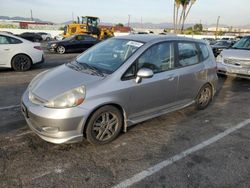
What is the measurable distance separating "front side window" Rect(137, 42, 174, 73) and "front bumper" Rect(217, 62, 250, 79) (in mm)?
4501

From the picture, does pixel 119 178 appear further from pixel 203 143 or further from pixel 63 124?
pixel 203 143

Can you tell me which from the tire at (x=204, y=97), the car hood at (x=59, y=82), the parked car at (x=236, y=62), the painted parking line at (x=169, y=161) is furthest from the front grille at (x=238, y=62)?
the car hood at (x=59, y=82)

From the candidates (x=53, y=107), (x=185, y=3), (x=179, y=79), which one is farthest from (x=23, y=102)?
(x=185, y=3)

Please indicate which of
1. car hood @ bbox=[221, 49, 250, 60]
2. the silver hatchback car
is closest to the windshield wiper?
the silver hatchback car

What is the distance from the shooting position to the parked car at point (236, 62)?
26.1ft

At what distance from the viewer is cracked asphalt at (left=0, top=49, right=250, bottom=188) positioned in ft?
9.71

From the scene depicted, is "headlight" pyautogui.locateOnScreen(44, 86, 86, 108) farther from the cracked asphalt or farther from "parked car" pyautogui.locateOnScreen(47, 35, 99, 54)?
"parked car" pyautogui.locateOnScreen(47, 35, 99, 54)

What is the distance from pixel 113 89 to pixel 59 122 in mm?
887

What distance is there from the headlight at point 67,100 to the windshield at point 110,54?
0.67 meters

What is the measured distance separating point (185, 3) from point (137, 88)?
184ft

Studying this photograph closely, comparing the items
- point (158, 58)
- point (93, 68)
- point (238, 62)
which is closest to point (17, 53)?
point (93, 68)

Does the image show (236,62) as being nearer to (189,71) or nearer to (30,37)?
(189,71)

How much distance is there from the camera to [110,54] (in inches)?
171

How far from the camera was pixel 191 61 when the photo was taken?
195 inches
